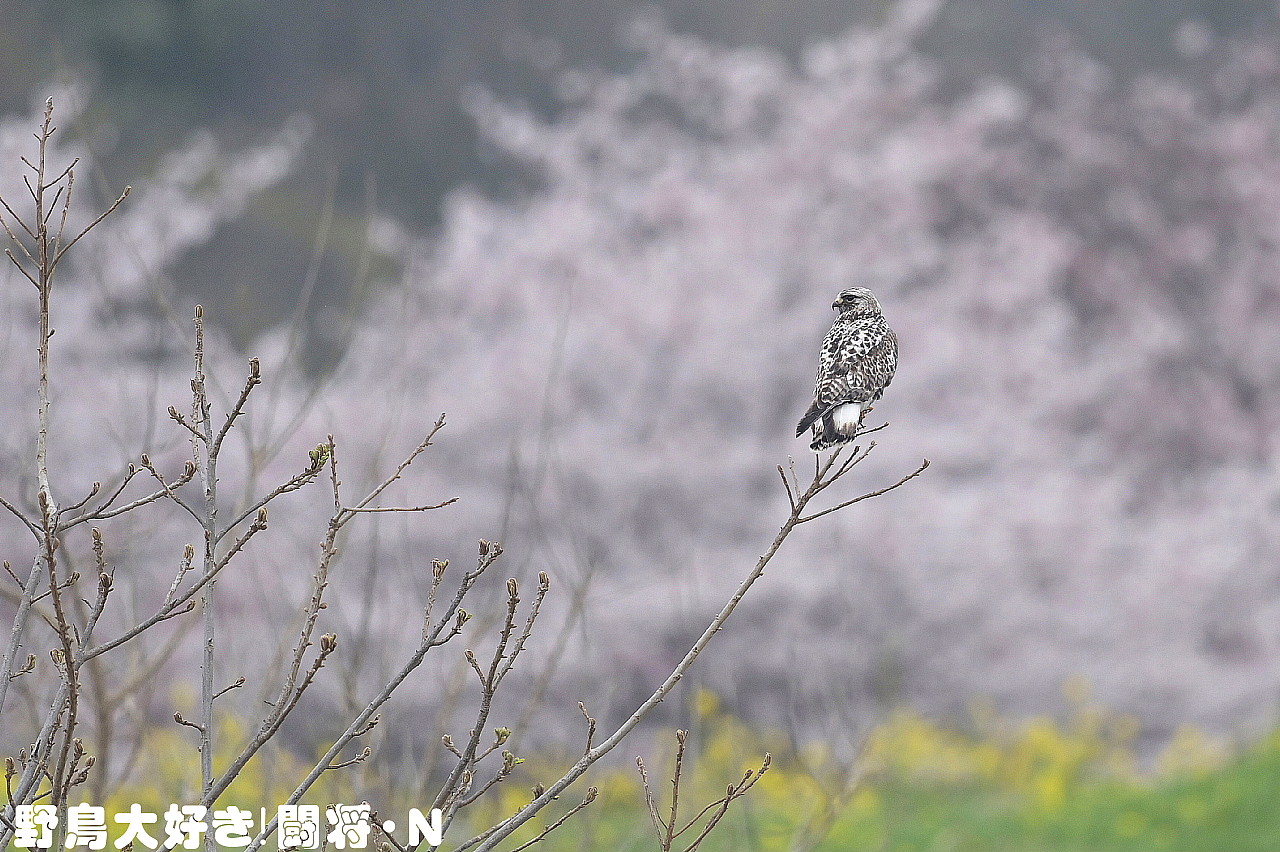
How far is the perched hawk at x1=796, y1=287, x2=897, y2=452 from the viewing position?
63cm

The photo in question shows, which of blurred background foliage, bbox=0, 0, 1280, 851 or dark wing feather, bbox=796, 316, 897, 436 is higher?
blurred background foliage, bbox=0, 0, 1280, 851

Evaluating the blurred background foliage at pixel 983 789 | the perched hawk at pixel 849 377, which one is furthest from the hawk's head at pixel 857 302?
the blurred background foliage at pixel 983 789

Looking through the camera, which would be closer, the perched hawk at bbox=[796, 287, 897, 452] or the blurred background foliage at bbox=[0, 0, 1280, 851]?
the perched hawk at bbox=[796, 287, 897, 452]

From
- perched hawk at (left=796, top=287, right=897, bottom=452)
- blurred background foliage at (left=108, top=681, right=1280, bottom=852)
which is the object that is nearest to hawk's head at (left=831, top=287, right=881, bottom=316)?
perched hawk at (left=796, top=287, right=897, bottom=452)

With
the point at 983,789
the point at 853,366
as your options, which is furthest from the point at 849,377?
the point at 983,789

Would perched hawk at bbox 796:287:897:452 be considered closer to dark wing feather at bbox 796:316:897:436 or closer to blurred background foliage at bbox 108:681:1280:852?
dark wing feather at bbox 796:316:897:436

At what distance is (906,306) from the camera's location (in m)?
5.55

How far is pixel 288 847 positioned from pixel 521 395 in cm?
413

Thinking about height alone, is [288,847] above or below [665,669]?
below

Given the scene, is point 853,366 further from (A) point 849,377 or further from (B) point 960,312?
(B) point 960,312

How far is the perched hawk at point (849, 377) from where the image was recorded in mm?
627

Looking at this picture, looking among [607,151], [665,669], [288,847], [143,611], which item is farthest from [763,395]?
[288,847]

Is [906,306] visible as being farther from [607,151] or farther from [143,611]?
[143,611]

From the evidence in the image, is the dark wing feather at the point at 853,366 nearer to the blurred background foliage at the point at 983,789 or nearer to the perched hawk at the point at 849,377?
the perched hawk at the point at 849,377
